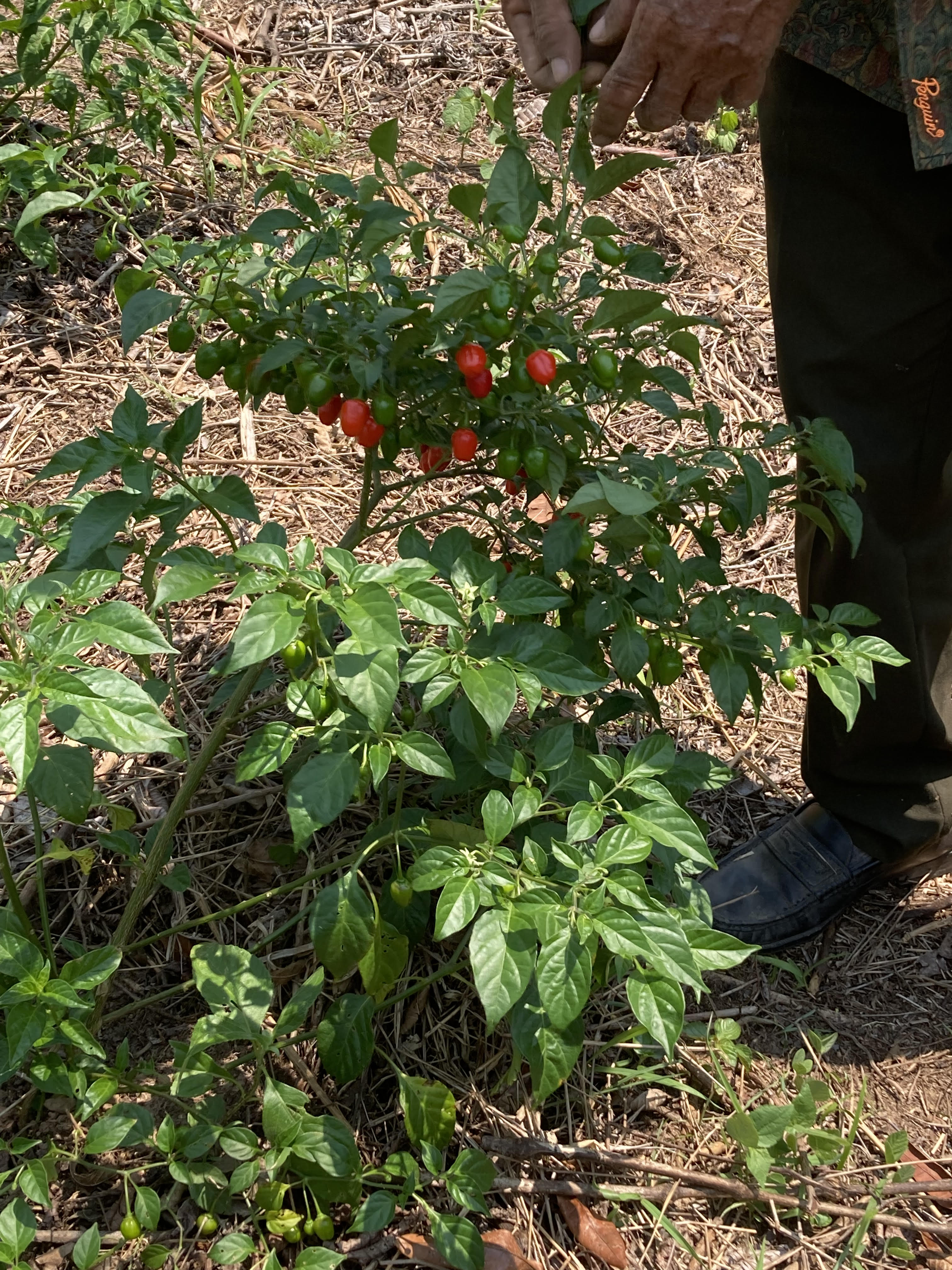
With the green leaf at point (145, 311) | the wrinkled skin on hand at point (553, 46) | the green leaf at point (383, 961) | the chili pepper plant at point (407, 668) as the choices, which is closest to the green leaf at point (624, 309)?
the chili pepper plant at point (407, 668)

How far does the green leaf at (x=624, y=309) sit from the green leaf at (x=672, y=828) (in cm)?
54

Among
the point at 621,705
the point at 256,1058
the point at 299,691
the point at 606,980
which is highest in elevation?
the point at 299,691

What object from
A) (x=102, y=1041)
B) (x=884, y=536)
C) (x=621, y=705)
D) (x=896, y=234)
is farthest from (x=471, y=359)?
(x=102, y=1041)

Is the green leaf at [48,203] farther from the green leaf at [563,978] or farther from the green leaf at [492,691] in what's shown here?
the green leaf at [563,978]

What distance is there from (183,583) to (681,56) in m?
0.94

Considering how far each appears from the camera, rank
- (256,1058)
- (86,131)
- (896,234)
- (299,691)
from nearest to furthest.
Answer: (299,691) → (256,1058) → (896,234) → (86,131)

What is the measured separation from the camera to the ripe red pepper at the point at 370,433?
51.8 inches

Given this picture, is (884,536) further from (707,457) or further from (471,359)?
(471,359)

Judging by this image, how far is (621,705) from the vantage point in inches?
62.0

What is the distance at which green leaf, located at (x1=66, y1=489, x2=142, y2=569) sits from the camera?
4.24 ft

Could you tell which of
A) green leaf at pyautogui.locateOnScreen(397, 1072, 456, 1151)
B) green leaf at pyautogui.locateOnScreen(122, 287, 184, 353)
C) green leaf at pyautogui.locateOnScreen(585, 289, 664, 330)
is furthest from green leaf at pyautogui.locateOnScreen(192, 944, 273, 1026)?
green leaf at pyautogui.locateOnScreen(585, 289, 664, 330)

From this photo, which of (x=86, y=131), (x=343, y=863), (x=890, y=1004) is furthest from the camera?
(x=86, y=131)

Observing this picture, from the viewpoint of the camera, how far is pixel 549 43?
149 centimetres

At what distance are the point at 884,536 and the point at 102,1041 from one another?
56.7 inches
